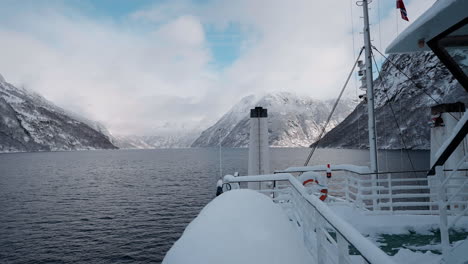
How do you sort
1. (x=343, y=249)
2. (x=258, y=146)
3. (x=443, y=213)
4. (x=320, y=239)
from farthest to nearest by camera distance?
(x=258, y=146) < (x=443, y=213) < (x=320, y=239) < (x=343, y=249)

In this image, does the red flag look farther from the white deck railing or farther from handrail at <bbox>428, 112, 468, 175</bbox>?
handrail at <bbox>428, 112, 468, 175</bbox>

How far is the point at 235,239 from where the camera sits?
9.85ft

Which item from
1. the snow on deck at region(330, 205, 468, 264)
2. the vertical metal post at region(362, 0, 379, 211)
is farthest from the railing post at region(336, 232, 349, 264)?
the vertical metal post at region(362, 0, 379, 211)

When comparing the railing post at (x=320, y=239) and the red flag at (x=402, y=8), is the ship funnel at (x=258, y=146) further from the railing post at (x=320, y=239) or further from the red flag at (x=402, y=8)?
the railing post at (x=320, y=239)

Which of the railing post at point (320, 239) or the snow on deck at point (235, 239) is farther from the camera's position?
the railing post at point (320, 239)

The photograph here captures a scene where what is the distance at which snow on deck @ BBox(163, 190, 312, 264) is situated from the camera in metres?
2.71

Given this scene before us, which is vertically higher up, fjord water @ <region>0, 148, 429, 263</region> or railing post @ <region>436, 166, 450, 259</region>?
railing post @ <region>436, 166, 450, 259</region>

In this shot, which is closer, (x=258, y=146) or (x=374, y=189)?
(x=374, y=189)

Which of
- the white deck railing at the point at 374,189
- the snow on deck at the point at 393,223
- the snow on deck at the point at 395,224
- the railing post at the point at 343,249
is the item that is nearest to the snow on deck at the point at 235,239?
the railing post at the point at 343,249

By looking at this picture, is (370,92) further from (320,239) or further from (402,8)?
(320,239)

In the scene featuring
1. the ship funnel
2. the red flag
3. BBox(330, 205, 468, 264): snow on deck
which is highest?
the red flag

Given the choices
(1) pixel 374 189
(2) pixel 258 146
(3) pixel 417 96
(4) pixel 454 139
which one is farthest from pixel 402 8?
(3) pixel 417 96

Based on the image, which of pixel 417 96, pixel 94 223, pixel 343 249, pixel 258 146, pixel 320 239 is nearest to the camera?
pixel 343 249

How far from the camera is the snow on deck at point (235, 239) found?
2.71 m
